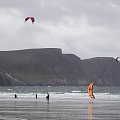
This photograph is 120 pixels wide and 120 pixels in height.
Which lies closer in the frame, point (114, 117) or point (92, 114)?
point (114, 117)

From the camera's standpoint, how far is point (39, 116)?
53469 millimetres

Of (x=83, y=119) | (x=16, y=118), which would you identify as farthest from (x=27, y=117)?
(x=83, y=119)

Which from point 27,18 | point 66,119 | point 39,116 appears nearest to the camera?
point 66,119

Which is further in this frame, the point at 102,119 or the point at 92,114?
the point at 92,114

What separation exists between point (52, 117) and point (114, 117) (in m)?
6.16

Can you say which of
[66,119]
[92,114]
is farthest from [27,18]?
[66,119]

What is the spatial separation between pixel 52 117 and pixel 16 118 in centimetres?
381

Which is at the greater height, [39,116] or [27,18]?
[27,18]

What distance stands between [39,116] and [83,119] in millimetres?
5321

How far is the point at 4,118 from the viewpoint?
167 ft

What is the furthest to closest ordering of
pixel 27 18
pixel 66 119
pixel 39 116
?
pixel 27 18 → pixel 39 116 → pixel 66 119

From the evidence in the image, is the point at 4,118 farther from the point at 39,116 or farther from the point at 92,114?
the point at 92,114

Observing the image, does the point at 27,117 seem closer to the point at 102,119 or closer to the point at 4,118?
the point at 4,118

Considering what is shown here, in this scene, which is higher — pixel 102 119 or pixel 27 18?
pixel 27 18
